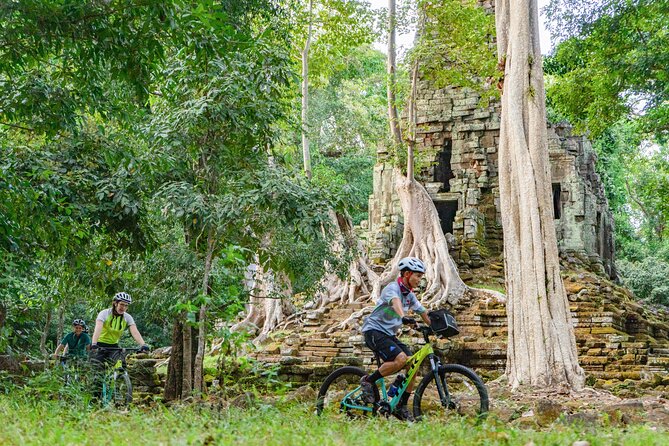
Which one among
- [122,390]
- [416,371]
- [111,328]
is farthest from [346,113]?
[416,371]

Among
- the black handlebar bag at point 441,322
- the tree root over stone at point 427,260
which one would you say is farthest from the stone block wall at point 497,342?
the black handlebar bag at point 441,322

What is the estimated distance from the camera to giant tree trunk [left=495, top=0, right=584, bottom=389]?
11.5 meters

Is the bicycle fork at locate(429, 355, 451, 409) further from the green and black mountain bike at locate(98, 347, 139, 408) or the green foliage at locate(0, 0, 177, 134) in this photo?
the green foliage at locate(0, 0, 177, 134)

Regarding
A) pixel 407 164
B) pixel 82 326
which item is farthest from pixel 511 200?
pixel 407 164

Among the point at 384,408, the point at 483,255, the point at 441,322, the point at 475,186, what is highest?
the point at 475,186

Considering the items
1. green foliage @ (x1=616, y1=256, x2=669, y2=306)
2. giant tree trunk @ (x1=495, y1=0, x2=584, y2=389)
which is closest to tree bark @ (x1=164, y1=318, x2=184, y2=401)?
giant tree trunk @ (x1=495, y1=0, x2=584, y2=389)

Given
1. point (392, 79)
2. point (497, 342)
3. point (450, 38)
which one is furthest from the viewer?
point (450, 38)

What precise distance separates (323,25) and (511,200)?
38.0ft

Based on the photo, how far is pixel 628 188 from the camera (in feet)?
114

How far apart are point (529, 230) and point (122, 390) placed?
5.91m

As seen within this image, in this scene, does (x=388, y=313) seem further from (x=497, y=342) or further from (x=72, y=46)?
(x=497, y=342)

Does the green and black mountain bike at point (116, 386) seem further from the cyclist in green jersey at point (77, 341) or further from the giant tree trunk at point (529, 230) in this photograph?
the giant tree trunk at point (529, 230)

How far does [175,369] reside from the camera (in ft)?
40.0

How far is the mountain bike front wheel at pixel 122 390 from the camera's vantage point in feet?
28.7
